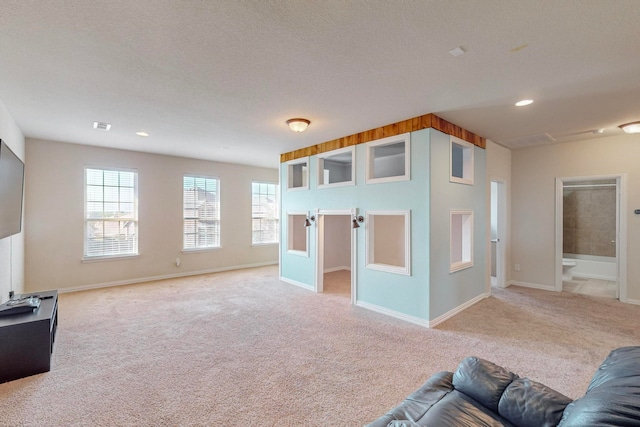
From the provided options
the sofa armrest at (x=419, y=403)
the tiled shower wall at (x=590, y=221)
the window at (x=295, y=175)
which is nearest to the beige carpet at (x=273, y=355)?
the sofa armrest at (x=419, y=403)

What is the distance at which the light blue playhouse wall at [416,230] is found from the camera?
3.65 meters

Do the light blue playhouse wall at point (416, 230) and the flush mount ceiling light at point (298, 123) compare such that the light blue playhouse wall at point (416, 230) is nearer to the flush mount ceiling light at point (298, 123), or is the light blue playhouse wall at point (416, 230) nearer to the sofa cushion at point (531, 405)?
the flush mount ceiling light at point (298, 123)

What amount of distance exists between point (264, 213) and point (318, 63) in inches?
229

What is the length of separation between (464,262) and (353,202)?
1932mm

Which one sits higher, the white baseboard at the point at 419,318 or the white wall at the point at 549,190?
the white wall at the point at 549,190

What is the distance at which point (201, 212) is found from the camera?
6.75m

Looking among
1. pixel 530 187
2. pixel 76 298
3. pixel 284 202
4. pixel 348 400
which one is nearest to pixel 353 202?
pixel 284 202

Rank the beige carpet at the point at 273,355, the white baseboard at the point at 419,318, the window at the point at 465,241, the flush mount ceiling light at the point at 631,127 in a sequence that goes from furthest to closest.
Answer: the window at the point at 465,241, the flush mount ceiling light at the point at 631,127, the white baseboard at the point at 419,318, the beige carpet at the point at 273,355

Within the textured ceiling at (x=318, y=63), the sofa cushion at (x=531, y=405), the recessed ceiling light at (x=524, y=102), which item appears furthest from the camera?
the recessed ceiling light at (x=524, y=102)

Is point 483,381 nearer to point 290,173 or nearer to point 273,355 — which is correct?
point 273,355

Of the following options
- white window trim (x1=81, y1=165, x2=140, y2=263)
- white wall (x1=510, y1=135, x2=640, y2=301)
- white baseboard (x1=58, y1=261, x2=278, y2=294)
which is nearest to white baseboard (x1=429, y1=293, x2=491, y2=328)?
white wall (x1=510, y1=135, x2=640, y2=301)

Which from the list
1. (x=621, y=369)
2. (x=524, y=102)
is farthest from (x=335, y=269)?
(x=621, y=369)

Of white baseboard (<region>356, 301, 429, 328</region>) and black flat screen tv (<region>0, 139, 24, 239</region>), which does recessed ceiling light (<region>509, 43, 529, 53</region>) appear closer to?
white baseboard (<region>356, 301, 429, 328</region>)

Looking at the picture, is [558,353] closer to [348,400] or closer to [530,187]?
[348,400]
